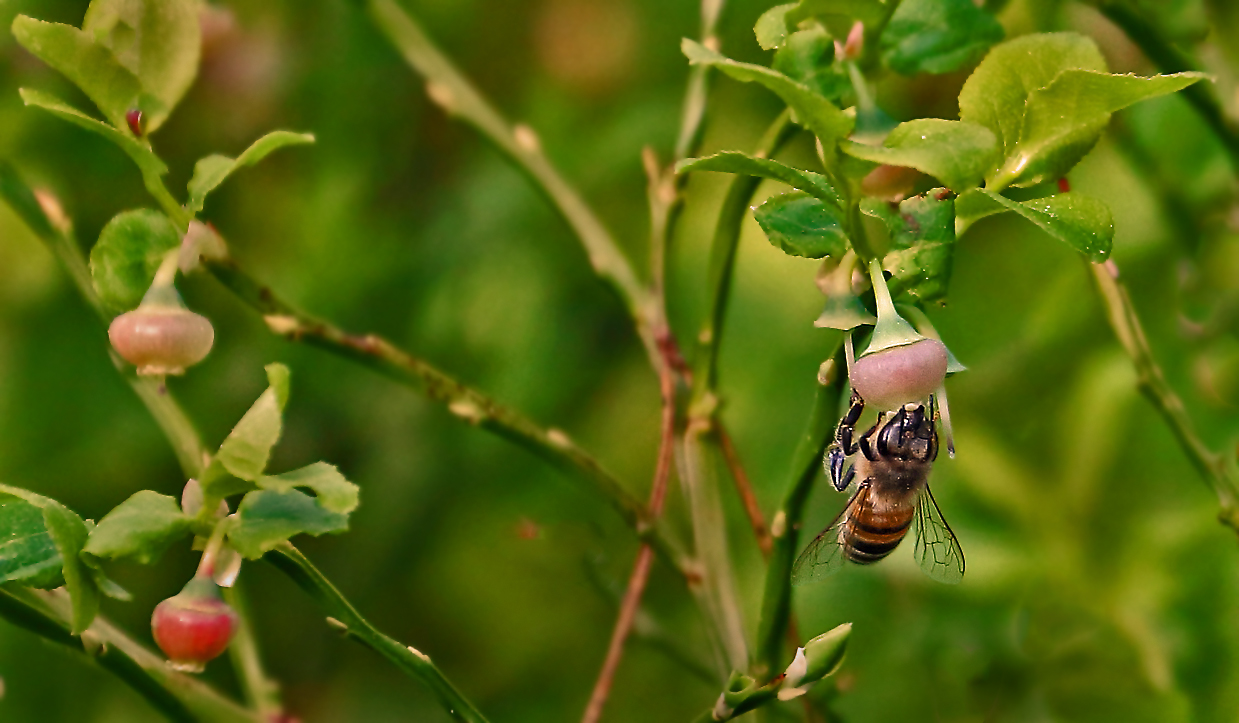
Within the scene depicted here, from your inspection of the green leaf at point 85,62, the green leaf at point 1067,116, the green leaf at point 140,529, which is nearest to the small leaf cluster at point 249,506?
the green leaf at point 140,529

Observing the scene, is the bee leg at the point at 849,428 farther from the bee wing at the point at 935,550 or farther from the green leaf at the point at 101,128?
the green leaf at the point at 101,128

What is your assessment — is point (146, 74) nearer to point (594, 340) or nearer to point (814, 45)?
point (814, 45)

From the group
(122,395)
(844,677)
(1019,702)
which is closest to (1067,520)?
(1019,702)

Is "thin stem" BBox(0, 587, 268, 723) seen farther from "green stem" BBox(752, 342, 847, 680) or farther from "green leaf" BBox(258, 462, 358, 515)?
"green stem" BBox(752, 342, 847, 680)

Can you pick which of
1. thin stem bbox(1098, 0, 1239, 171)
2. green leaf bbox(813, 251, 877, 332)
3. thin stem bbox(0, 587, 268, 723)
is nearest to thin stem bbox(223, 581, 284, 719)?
thin stem bbox(0, 587, 268, 723)

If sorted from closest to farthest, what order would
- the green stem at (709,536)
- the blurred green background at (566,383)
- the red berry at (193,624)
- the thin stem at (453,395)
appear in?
the red berry at (193,624) → the thin stem at (453,395) → the green stem at (709,536) → the blurred green background at (566,383)

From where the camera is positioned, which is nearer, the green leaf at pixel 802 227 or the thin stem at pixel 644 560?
the green leaf at pixel 802 227

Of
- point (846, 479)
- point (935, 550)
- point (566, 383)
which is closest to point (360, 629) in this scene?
point (846, 479)
